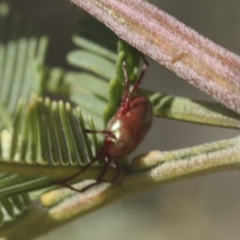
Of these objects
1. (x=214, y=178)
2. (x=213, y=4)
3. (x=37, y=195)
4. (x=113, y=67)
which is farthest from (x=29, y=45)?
(x=214, y=178)

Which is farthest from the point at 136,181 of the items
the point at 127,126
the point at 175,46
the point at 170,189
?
the point at 170,189

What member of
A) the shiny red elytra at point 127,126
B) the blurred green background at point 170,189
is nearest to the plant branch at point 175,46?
the shiny red elytra at point 127,126

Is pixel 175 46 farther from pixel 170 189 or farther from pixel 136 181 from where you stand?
pixel 170 189

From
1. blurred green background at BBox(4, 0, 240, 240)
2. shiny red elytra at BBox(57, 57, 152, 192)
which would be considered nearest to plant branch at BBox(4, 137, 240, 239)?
shiny red elytra at BBox(57, 57, 152, 192)

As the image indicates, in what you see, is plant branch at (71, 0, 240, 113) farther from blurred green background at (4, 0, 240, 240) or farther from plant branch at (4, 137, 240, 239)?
blurred green background at (4, 0, 240, 240)

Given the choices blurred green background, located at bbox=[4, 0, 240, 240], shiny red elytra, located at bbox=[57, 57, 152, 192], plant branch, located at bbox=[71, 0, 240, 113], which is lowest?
blurred green background, located at bbox=[4, 0, 240, 240]

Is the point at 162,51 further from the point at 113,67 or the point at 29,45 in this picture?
the point at 29,45

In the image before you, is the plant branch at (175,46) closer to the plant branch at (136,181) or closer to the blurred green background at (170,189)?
the plant branch at (136,181)
